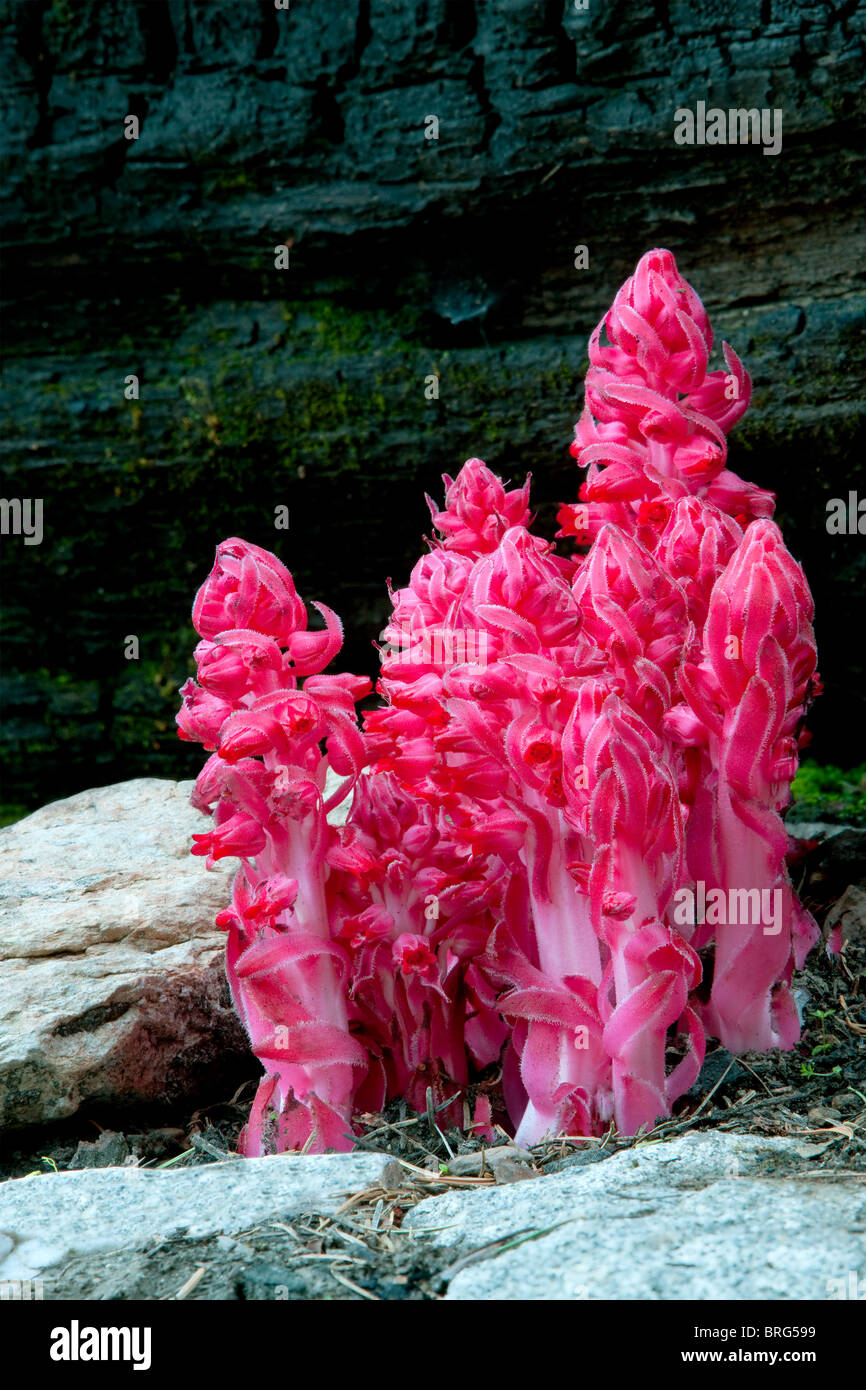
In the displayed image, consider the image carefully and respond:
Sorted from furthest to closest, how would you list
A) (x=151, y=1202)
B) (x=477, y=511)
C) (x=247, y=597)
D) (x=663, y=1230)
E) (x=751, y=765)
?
(x=477, y=511) → (x=751, y=765) → (x=247, y=597) → (x=151, y=1202) → (x=663, y=1230)

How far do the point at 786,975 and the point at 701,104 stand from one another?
96.5 inches

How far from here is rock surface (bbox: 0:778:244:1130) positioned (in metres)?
2.31

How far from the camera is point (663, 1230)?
1.48m

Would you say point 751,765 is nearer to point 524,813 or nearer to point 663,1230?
point 524,813

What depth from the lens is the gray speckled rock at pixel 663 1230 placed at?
1370mm

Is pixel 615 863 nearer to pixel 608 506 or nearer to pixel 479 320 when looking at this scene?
pixel 608 506

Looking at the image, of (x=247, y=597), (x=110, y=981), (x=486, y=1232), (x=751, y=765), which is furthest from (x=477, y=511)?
(x=486, y=1232)

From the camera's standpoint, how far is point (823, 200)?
11.5ft

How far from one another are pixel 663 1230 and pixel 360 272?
10.3 ft

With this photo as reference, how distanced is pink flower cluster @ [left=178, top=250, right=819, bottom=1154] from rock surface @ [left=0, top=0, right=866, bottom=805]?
4.82 feet

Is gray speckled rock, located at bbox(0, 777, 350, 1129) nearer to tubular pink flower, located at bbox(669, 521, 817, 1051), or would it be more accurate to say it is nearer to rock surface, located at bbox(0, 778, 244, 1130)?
rock surface, located at bbox(0, 778, 244, 1130)

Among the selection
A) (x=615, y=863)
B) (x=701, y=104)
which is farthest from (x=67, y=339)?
(x=615, y=863)

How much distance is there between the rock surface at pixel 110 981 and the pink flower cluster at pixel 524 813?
33 centimetres

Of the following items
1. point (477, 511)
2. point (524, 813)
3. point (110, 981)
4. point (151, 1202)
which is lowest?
point (151, 1202)
